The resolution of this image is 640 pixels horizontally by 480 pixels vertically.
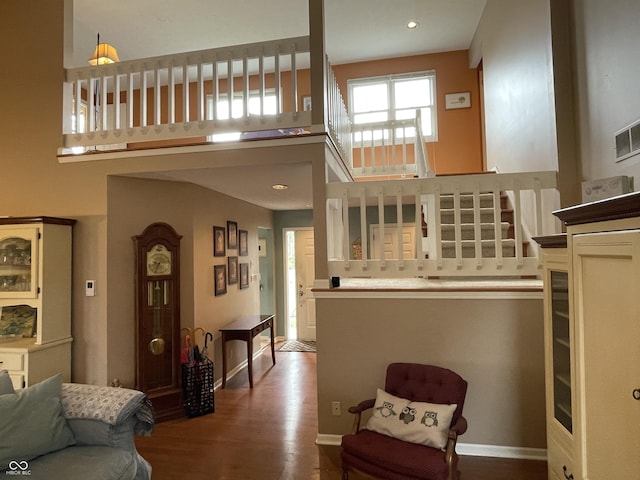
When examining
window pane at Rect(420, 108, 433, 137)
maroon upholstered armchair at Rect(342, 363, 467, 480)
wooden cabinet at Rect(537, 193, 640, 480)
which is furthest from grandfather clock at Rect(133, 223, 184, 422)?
window pane at Rect(420, 108, 433, 137)

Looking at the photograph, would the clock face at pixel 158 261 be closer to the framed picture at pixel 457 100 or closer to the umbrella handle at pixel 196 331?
the umbrella handle at pixel 196 331

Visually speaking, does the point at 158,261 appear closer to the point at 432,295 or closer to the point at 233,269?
the point at 233,269

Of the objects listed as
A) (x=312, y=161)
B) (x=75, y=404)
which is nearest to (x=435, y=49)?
(x=312, y=161)

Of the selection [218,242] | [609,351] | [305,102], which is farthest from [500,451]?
[305,102]

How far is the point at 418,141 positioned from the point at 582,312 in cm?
363

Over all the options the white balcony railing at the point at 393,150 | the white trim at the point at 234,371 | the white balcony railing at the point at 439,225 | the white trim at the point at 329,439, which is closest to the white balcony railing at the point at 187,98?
the white balcony railing at the point at 439,225

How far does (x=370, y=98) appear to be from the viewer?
6512 millimetres

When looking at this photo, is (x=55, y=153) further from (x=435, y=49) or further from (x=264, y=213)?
(x=435, y=49)

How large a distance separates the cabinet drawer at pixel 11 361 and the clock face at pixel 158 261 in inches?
45.4

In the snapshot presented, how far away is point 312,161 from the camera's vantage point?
3025mm

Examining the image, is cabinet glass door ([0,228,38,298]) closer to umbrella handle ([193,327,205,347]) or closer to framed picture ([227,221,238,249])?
umbrella handle ([193,327,205,347])

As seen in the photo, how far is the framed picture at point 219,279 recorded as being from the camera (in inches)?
172

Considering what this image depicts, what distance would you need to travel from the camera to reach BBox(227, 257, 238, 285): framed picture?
4797mm

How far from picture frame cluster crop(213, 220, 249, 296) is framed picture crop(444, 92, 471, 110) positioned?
157 inches
